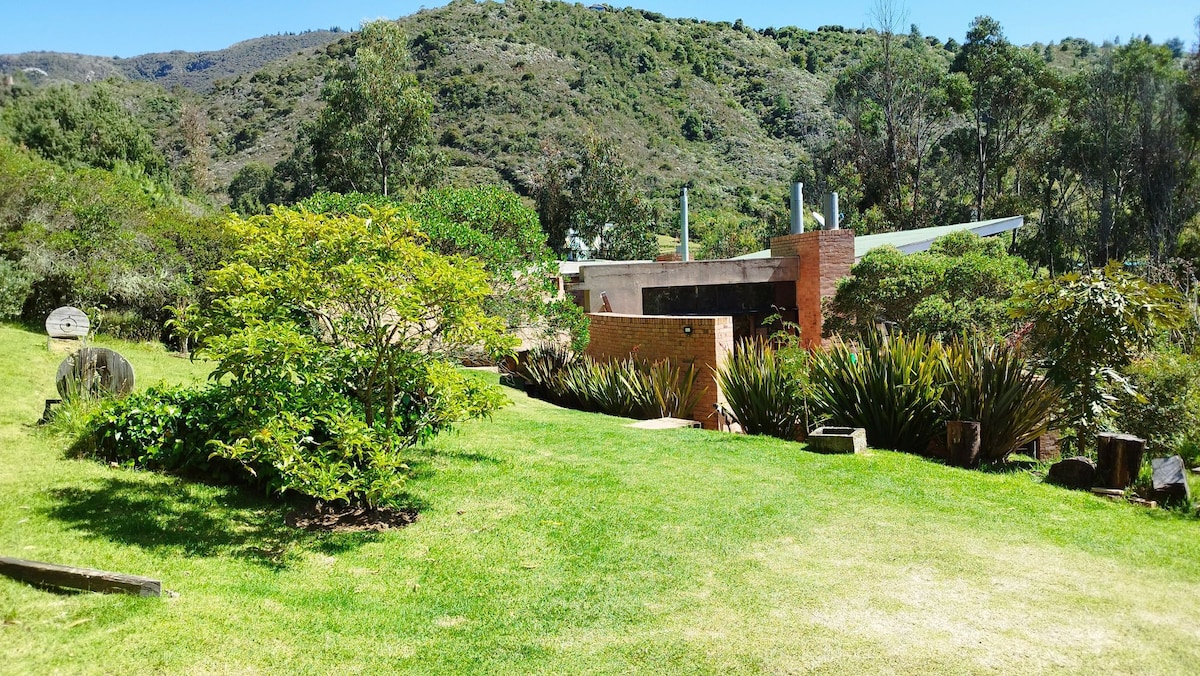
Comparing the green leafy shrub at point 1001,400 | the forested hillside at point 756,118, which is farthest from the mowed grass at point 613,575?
the forested hillside at point 756,118

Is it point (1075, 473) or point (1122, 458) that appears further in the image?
point (1075, 473)

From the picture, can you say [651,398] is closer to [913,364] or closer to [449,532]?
[913,364]

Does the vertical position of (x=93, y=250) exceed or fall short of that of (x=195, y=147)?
it falls short

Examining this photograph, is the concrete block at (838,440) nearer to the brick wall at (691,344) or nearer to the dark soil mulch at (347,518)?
the brick wall at (691,344)

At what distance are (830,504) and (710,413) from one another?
18.6ft

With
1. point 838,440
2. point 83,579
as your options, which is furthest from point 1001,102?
point 83,579

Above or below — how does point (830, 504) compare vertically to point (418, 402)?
below

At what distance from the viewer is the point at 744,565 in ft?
21.0

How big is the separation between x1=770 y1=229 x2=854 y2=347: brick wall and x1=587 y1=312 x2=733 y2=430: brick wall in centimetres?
451

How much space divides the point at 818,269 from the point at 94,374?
525 inches

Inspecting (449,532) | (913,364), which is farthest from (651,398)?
(449,532)

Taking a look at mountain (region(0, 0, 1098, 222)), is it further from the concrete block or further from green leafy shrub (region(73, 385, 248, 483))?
green leafy shrub (region(73, 385, 248, 483))

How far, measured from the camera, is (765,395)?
12.1 metres

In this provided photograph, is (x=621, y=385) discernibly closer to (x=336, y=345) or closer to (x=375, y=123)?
(x=336, y=345)
